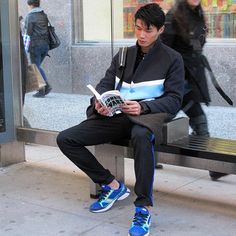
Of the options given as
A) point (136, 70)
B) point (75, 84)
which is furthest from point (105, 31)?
point (136, 70)

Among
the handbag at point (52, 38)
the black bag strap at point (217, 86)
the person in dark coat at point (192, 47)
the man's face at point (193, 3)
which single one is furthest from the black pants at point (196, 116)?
the handbag at point (52, 38)

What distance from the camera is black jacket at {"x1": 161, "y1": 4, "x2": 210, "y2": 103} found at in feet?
14.2

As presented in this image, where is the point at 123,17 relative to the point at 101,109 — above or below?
above

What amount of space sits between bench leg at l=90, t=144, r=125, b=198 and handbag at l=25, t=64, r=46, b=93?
50.7 inches

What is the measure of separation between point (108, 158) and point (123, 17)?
143 centimetres

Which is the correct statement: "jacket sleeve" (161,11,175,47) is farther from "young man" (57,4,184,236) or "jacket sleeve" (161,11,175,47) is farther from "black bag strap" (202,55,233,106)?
"young man" (57,4,184,236)

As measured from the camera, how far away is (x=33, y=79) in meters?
4.97

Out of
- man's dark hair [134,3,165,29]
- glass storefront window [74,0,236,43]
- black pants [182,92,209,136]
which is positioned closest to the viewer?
man's dark hair [134,3,165,29]

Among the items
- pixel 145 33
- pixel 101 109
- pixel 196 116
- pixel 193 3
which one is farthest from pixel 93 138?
pixel 193 3

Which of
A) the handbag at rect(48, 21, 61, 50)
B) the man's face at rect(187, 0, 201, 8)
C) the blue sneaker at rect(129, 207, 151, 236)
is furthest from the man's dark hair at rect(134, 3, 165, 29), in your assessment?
the handbag at rect(48, 21, 61, 50)

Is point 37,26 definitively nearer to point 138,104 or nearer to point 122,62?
point 122,62

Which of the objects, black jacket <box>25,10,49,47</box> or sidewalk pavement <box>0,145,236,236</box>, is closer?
sidewalk pavement <box>0,145,236,236</box>

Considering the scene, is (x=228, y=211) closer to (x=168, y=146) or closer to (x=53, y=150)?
(x=168, y=146)

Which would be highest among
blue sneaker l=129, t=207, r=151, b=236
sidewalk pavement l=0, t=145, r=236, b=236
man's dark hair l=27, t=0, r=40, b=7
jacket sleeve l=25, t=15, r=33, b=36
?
man's dark hair l=27, t=0, r=40, b=7
